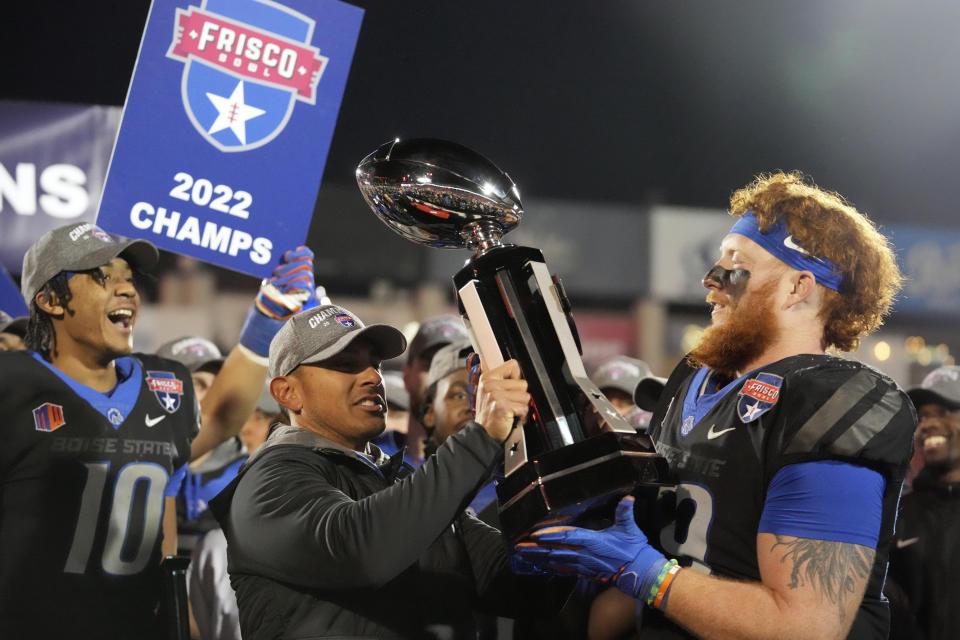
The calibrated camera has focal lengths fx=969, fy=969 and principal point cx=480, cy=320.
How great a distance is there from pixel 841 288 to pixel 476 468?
2.97 feet

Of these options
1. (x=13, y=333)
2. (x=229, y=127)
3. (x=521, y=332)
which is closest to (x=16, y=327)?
(x=13, y=333)

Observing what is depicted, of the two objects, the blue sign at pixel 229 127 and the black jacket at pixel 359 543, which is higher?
the blue sign at pixel 229 127

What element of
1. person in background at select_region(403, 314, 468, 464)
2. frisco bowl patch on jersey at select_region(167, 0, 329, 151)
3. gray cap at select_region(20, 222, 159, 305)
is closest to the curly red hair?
frisco bowl patch on jersey at select_region(167, 0, 329, 151)

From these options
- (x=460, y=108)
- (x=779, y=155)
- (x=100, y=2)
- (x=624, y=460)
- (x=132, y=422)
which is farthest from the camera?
(x=460, y=108)

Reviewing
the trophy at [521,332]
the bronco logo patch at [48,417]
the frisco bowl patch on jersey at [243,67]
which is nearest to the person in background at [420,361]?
the frisco bowl patch on jersey at [243,67]

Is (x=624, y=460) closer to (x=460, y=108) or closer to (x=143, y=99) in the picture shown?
(x=143, y=99)

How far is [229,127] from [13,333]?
169 cm

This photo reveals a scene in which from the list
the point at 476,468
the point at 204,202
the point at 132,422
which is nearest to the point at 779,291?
the point at 476,468

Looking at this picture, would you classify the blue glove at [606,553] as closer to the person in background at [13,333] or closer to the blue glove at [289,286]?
the blue glove at [289,286]

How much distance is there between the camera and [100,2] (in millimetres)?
18672

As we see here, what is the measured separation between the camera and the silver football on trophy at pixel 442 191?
2066mm

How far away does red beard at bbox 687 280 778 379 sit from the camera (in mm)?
2139

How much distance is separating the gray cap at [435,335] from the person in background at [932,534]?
220 centimetres

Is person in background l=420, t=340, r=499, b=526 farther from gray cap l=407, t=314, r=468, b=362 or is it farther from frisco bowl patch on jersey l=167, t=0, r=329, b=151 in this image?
frisco bowl patch on jersey l=167, t=0, r=329, b=151
